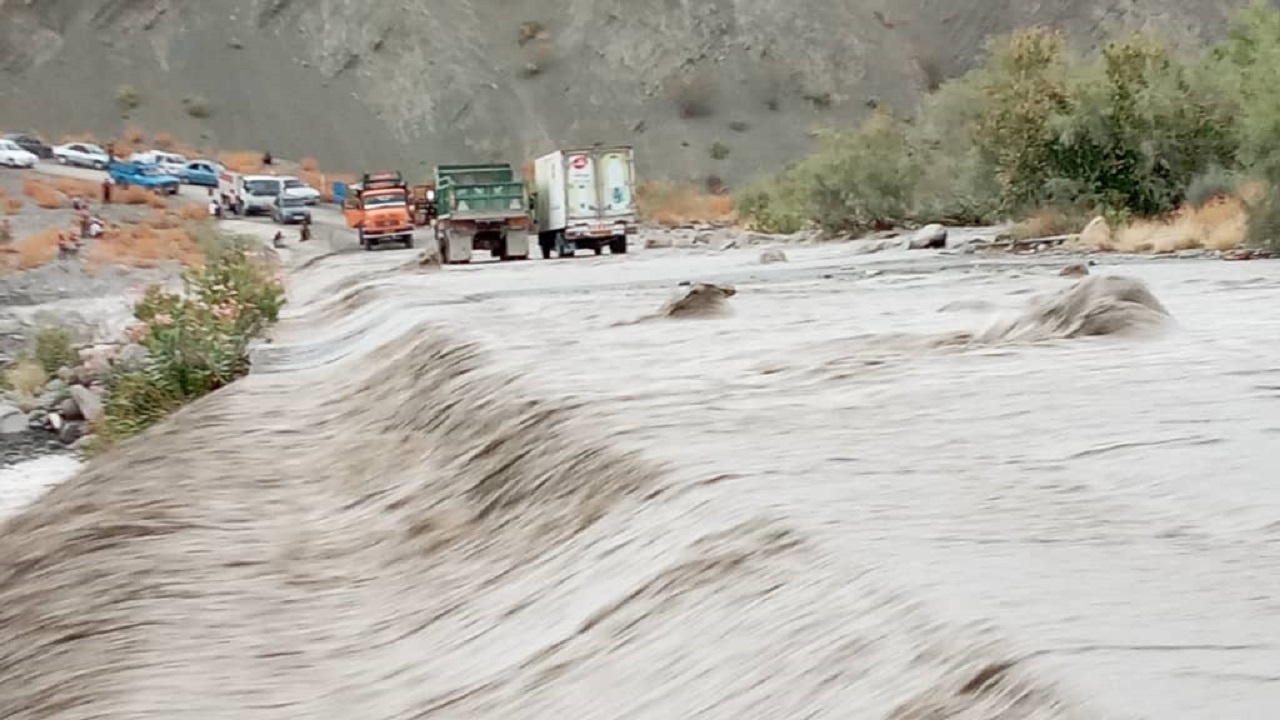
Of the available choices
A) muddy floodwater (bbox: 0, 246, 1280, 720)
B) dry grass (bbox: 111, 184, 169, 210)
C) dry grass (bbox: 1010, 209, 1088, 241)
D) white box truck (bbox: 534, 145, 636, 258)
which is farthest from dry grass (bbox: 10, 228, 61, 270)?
muddy floodwater (bbox: 0, 246, 1280, 720)

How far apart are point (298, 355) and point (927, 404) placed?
34.0 ft

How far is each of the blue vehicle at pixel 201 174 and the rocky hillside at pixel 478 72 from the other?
5328 mm

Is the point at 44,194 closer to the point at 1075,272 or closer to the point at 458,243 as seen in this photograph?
the point at 458,243

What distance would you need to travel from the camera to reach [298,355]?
18.1m

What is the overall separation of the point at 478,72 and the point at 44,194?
22.3 m

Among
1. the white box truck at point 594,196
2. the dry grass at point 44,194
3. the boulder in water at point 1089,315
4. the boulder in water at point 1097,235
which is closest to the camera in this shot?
the boulder in water at point 1089,315

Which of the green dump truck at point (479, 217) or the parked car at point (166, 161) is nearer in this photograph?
the green dump truck at point (479, 217)

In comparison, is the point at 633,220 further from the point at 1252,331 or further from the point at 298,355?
the point at 1252,331

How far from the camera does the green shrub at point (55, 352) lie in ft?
89.7

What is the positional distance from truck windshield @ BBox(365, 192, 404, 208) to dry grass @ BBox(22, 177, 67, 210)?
1328 cm

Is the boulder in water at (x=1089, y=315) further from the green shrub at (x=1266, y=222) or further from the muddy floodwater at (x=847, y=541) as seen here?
the green shrub at (x=1266, y=222)

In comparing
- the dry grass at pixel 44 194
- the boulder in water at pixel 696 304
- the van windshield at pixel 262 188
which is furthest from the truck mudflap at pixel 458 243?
the dry grass at pixel 44 194

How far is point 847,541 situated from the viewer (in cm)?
569

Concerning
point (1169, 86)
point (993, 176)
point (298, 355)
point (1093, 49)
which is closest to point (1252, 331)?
point (298, 355)
